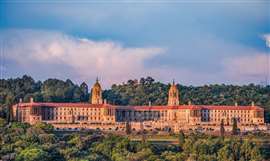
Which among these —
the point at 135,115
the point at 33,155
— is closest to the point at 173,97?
the point at 135,115

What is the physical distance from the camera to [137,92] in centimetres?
5231

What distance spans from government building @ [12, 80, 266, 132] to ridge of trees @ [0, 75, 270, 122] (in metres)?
2.21

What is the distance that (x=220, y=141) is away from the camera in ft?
101

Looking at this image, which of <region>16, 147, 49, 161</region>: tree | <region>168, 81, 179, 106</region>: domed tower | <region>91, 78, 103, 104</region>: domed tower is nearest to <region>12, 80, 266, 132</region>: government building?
<region>91, 78, 103, 104</region>: domed tower

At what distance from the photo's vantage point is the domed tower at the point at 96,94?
150ft

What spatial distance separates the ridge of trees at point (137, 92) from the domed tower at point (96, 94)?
2.25 m

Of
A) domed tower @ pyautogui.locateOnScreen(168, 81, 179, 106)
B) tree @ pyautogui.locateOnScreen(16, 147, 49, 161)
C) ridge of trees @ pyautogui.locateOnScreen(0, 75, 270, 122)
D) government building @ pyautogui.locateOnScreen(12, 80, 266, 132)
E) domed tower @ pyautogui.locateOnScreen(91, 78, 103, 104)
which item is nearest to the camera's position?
tree @ pyautogui.locateOnScreen(16, 147, 49, 161)

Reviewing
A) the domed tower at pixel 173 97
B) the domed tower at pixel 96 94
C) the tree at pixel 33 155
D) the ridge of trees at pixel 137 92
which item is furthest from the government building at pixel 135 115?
the tree at pixel 33 155

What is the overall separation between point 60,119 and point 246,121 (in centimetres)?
996

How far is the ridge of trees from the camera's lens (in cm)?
4779

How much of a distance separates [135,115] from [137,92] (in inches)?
314

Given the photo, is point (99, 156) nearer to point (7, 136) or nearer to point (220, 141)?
point (7, 136)

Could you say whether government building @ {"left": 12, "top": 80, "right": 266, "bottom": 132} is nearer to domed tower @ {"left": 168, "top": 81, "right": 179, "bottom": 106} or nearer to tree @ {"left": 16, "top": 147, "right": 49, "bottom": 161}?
domed tower @ {"left": 168, "top": 81, "right": 179, "bottom": 106}

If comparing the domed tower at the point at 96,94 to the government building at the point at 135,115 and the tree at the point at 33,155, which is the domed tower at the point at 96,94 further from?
the tree at the point at 33,155
